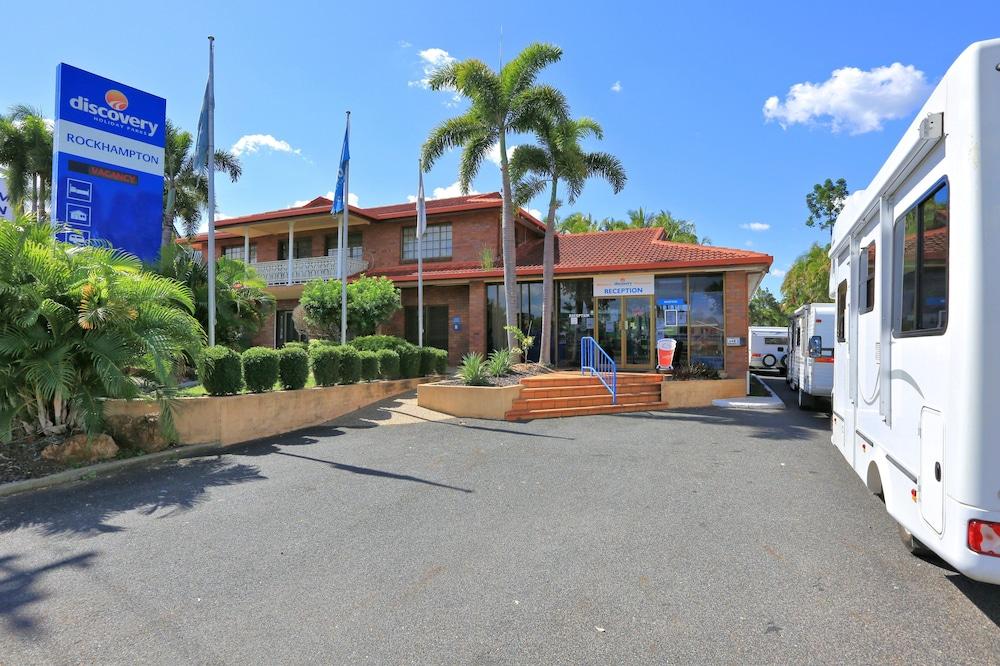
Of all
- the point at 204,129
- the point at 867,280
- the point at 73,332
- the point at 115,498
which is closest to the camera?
the point at 867,280

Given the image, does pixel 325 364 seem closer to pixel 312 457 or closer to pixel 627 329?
pixel 312 457

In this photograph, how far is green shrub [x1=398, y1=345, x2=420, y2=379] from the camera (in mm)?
13672

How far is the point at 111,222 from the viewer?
10273mm

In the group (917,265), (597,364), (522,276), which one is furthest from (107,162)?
(917,265)

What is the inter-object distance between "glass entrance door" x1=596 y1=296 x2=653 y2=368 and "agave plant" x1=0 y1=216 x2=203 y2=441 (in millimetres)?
12070

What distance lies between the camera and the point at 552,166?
51.2ft

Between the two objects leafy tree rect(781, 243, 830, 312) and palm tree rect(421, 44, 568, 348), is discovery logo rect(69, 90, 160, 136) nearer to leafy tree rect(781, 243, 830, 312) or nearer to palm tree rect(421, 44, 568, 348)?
palm tree rect(421, 44, 568, 348)

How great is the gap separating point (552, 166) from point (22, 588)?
1425cm

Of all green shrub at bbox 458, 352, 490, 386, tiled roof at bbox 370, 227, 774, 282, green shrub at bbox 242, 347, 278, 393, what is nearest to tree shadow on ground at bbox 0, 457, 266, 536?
green shrub at bbox 242, 347, 278, 393

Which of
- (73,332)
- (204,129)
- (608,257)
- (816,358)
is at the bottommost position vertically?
(816,358)

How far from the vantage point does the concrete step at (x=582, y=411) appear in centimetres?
1146

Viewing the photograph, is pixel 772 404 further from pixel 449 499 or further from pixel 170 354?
pixel 170 354

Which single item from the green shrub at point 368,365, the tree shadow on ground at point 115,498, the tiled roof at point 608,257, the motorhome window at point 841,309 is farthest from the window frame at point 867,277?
the tiled roof at point 608,257

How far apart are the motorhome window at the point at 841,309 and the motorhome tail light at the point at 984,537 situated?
335 cm
